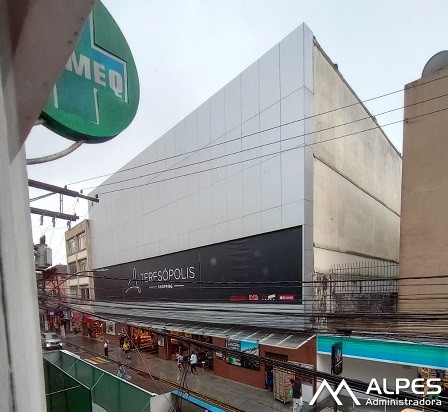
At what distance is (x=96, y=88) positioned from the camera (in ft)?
7.20

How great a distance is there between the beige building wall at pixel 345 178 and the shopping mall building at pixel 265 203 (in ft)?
0.27

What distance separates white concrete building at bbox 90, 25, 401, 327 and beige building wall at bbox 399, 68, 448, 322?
9.64 feet

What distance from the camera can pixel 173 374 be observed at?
14227mm

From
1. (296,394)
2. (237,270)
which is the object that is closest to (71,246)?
(237,270)

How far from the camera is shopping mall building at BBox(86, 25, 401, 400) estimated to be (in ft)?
36.2

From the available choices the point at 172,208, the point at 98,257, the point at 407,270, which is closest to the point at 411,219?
the point at 407,270

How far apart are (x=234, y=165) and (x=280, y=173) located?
2.65 metres

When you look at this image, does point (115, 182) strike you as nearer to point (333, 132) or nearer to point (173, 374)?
point (173, 374)

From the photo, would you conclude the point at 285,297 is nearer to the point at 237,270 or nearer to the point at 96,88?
the point at 237,270

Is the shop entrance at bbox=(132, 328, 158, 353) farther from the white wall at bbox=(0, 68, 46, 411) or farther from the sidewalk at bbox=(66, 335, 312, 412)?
the white wall at bbox=(0, 68, 46, 411)

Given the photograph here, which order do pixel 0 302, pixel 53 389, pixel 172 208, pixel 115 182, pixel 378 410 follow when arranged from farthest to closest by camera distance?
pixel 115 182, pixel 172 208, pixel 378 410, pixel 53 389, pixel 0 302

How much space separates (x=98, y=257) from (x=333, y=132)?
2223 cm

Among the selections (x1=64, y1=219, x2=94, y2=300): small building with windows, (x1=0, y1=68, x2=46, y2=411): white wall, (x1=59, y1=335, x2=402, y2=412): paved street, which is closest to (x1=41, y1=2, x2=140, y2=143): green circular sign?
(x1=0, y1=68, x2=46, y2=411): white wall

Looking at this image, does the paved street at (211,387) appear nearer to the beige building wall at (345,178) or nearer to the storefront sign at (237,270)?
the storefront sign at (237,270)
